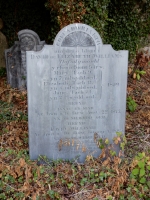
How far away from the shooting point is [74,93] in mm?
3535

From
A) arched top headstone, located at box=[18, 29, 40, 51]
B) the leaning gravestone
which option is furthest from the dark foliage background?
the leaning gravestone

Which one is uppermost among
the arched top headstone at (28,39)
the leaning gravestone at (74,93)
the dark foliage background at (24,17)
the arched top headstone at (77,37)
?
the dark foliage background at (24,17)

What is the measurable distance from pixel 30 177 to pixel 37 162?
0.43m

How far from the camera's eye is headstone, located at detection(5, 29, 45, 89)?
6.48 metres

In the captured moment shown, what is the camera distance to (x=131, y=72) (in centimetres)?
702

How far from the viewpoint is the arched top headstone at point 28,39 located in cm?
643

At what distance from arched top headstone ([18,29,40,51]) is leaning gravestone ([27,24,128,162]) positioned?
3333 millimetres

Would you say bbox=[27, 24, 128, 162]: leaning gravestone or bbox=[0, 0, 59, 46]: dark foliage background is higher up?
bbox=[0, 0, 59, 46]: dark foliage background

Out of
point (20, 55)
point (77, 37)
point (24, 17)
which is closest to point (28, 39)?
point (20, 55)

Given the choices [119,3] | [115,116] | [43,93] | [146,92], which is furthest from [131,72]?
[43,93]

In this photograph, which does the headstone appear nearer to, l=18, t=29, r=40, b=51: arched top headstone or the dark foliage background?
l=18, t=29, r=40, b=51: arched top headstone

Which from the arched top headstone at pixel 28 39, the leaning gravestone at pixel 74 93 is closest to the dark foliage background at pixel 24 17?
the arched top headstone at pixel 28 39

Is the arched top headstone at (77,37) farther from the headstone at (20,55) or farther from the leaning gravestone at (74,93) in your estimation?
the headstone at (20,55)

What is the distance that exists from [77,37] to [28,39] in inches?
135
